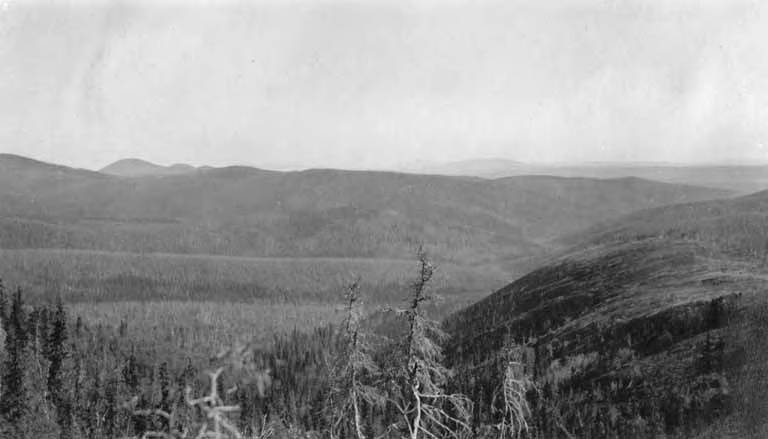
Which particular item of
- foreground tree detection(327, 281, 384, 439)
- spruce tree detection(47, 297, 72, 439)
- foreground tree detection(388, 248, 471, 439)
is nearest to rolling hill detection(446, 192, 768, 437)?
foreground tree detection(388, 248, 471, 439)

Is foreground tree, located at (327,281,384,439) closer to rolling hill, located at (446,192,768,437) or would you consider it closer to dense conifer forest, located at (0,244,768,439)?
dense conifer forest, located at (0,244,768,439)

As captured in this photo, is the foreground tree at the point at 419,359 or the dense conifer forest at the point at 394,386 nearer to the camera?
the dense conifer forest at the point at 394,386

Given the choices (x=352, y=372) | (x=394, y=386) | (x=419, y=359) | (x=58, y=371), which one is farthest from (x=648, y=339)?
(x=58, y=371)

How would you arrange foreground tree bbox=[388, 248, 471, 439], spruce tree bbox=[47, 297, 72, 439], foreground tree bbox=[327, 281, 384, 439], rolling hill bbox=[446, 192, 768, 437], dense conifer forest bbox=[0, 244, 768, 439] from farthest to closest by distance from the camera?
spruce tree bbox=[47, 297, 72, 439], rolling hill bbox=[446, 192, 768, 437], foreground tree bbox=[388, 248, 471, 439], foreground tree bbox=[327, 281, 384, 439], dense conifer forest bbox=[0, 244, 768, 439]

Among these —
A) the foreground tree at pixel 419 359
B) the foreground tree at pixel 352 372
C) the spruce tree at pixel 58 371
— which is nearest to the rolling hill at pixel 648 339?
the foreground tree at pixel 419 359

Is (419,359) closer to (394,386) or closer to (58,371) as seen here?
(394,386)

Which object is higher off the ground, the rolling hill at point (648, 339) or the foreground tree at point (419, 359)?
the foreground tree at point (419, 359)

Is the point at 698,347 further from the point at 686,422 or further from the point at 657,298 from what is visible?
the point at 657,298

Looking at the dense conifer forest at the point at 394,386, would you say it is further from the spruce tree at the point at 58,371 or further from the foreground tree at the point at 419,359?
the spruce tree at the point at 58,371
